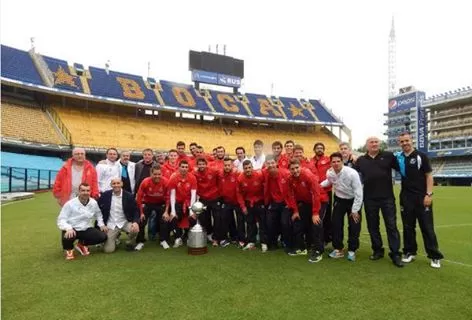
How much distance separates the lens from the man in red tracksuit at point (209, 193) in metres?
6.85

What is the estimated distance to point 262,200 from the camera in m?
6.63

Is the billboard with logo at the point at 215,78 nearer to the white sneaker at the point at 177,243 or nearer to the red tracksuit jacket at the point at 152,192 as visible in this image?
the red tracksuit jacket at the point at 152,192

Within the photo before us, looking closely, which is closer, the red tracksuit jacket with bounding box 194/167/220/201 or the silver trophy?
the silver trophy

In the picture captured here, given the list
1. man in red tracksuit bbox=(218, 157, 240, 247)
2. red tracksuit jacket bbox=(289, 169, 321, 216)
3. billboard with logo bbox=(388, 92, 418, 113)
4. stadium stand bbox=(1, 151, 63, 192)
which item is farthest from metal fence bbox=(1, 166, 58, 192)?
billboard with logo bbox=(388, 92, 418, 113)

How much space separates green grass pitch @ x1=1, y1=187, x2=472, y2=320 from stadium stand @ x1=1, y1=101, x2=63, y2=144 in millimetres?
21565

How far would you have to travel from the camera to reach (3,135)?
2348 cm

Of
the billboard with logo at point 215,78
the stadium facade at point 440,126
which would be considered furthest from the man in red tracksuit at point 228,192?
the stadium facade at point 440,126

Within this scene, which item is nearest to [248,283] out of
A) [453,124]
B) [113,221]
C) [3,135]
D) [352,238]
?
[352,238]

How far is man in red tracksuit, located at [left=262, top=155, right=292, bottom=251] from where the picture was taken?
6.25 meters

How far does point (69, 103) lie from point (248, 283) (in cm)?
3149

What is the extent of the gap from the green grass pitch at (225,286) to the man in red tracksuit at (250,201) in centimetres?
44

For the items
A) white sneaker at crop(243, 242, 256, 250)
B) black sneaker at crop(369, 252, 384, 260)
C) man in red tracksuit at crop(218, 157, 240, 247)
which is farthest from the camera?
man in red tracksuit at crop(218, 157, 240, 247)

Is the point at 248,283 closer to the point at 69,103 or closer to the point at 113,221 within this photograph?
the point at 113,221

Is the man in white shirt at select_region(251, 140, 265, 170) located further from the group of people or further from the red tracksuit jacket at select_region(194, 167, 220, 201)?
the red tracksuit jacket at select_region(194, 167, 220, 201)
